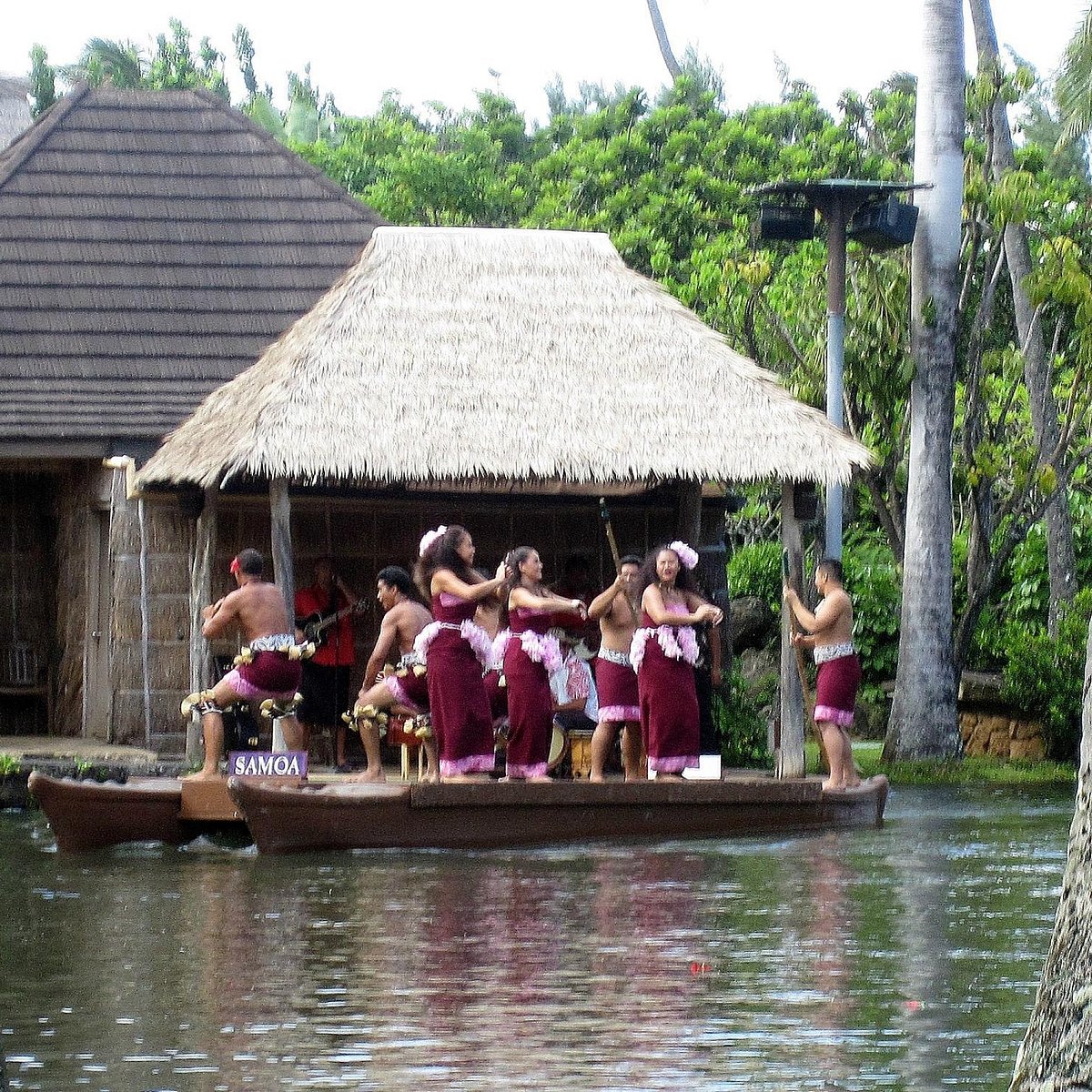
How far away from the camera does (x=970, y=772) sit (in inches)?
725

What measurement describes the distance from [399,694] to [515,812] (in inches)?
43.4

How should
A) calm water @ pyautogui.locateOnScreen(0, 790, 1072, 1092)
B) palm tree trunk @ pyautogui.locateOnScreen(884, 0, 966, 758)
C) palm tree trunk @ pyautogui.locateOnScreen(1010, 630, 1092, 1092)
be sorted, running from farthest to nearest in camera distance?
1. palm tree trunk @ pyautogui.locateOnScreen(884, 0, 966, 758)
2. calm water @ pyautogui.locateOnScreen(0, 790, 1072, 1092)
3. palm tree trunk @ pyautogui.locateOnScreen(1010, 630, 1092, 1092)

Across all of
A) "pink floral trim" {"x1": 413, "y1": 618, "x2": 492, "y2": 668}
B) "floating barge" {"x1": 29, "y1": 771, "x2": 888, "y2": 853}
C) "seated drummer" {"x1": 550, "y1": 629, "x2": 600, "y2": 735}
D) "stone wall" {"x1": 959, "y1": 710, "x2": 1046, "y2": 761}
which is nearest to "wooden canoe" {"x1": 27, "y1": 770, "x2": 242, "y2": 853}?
"floating barge" {"x1": 29, "y1": 771, "x2": 888, "y2": 853}

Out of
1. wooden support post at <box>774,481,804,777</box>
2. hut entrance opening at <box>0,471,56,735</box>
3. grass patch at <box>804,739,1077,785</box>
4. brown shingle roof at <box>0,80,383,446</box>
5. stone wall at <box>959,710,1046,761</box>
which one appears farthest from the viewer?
stone wall at <box>959,710,1046,761</box>

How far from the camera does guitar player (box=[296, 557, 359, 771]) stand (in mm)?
16234

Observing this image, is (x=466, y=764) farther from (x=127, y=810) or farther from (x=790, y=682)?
(x=790, y=682)

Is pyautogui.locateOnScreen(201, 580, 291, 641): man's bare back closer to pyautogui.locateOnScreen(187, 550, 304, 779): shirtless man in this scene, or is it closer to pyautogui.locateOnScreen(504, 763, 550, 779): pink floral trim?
pyautogui.locateOnScreen(187, 550, 304, 779): shirtless man

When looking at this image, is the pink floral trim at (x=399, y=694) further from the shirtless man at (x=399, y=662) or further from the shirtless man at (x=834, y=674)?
the shirtless man at (x=834, y=674)

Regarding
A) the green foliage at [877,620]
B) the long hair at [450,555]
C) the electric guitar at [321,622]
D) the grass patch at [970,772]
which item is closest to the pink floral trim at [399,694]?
the long hair at [450,555]

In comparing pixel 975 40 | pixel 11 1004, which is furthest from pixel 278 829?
pixel 975 40

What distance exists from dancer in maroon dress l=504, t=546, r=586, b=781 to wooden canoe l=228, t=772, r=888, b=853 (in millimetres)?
316

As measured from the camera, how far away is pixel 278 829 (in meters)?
12.3

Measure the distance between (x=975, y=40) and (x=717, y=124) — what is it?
31.3 feet

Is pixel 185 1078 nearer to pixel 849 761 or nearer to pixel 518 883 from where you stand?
pixel 518 883
